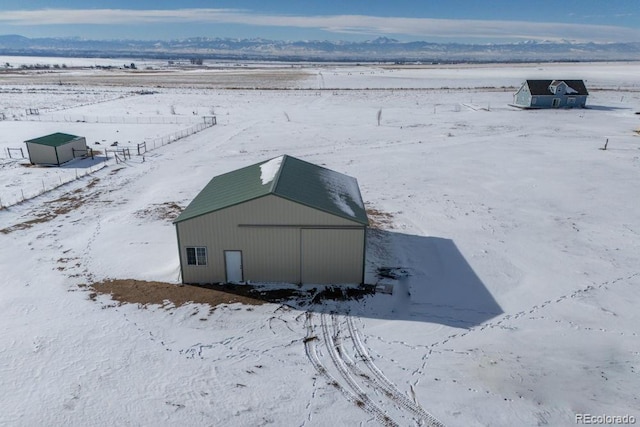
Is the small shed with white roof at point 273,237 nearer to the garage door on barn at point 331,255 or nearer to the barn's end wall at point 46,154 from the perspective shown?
the garage door on barn at point 331,255

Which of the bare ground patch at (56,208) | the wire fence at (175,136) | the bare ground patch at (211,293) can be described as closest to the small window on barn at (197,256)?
the bare ground patch at (211,293)

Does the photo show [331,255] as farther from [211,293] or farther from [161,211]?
[161,211]

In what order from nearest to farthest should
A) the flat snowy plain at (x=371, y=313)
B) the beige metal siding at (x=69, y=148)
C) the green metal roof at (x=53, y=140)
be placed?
the flat snowy plain at (x=371, y=313), the green metal roof at (x=53, y=140), the beige metal siding at (x=69, y=148)

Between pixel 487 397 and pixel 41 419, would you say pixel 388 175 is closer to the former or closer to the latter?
pixel 487 397

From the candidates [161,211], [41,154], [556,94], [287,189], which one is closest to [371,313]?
[287,189]

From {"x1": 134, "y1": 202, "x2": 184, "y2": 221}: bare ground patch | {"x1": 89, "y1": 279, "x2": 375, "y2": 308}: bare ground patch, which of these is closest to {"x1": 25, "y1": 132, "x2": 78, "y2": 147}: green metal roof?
{"x1": 134, "y1": 202, "x2": 184, "y2": 221}: bare ground patch
